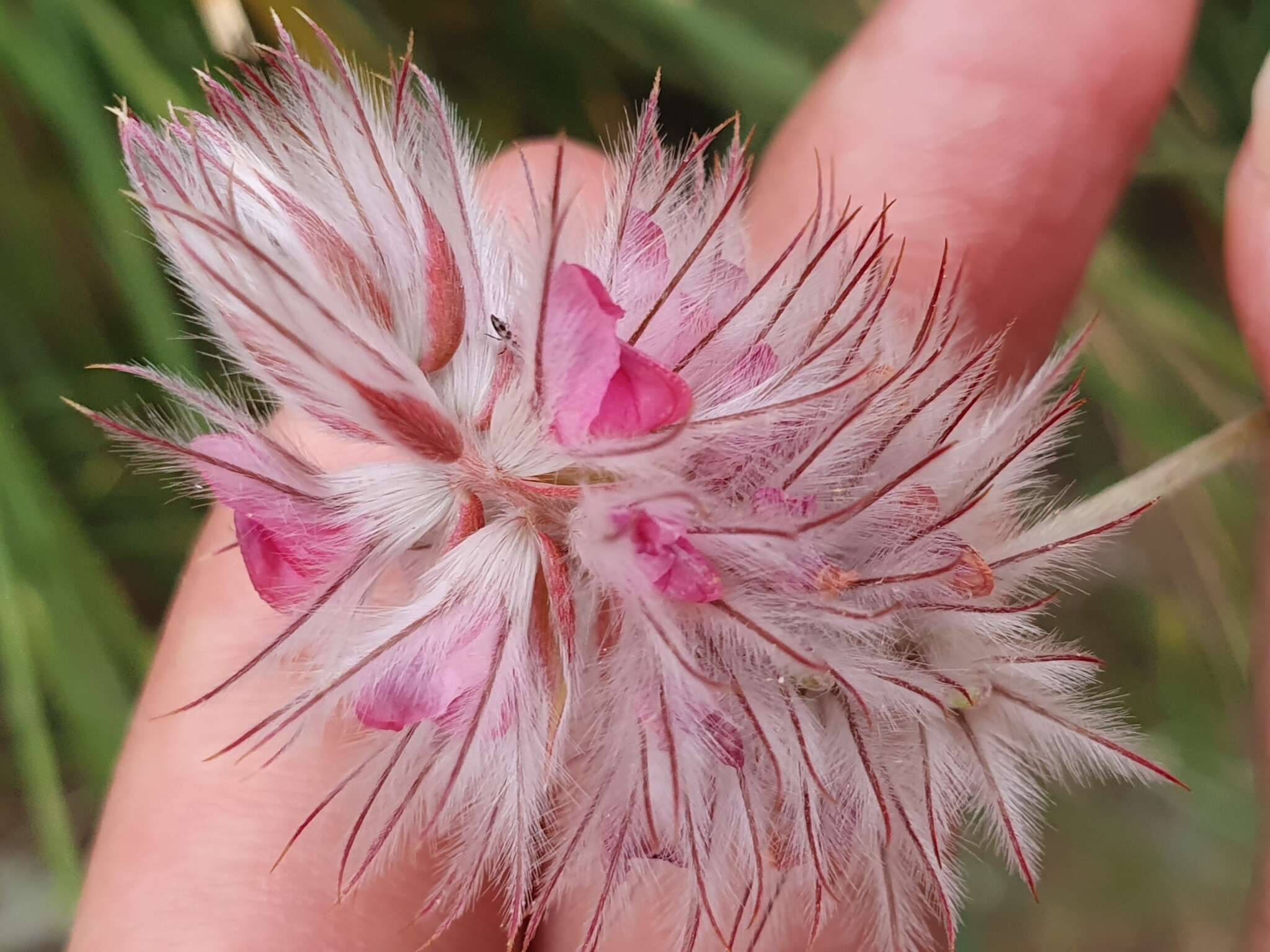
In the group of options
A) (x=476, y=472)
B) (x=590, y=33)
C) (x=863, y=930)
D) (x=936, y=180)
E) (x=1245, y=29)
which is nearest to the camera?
(x=476, y=472)

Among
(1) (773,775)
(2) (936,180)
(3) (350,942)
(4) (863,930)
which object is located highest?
(2) (936,180)

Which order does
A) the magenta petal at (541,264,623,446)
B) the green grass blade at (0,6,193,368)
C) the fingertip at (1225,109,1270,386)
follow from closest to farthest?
the magenta petal at (541,264,623,446)
the fingertip at (1225,109,1270,386)
the green grass blade at (0,6,193,368)

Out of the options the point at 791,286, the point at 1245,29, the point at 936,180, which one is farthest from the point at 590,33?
the point at 791,286

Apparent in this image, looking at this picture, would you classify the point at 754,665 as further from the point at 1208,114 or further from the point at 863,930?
the point at 1208,114

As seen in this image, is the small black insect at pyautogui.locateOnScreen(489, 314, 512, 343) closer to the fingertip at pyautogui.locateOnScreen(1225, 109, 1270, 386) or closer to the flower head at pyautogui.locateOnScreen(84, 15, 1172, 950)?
the flower head at pyautogui.locateOnScreen(84, 15, 1172, 950)

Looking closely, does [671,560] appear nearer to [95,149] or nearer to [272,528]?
[272,528]

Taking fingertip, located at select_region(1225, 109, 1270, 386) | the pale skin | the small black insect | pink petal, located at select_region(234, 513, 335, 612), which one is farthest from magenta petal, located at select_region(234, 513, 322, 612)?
fingertip, located at select_region(1225, 109, 1270, 386)

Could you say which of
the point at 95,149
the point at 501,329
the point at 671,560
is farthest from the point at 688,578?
the point at 95,149
